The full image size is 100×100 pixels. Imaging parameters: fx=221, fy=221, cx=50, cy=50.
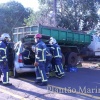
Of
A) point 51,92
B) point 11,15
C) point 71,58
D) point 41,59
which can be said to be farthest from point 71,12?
point 51,92

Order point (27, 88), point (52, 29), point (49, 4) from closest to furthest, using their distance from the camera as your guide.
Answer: point (27, 88), point (52, 29), point (49, 4)

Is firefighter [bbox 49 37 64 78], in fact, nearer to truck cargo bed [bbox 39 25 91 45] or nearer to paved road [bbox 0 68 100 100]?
paved road [bbox 0 68 100 100]

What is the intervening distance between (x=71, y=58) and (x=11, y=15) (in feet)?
73.1

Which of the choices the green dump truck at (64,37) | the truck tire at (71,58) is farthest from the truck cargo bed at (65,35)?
the truck tire at (71,58)

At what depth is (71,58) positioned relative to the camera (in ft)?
42.7

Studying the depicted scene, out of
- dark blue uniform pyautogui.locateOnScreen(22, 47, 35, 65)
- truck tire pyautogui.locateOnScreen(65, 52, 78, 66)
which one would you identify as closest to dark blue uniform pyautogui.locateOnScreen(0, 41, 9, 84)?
dark blue uniform pyautogui.locateOnScreen(22, 47, 35, 65)

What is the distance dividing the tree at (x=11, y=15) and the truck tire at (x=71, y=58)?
758 inches

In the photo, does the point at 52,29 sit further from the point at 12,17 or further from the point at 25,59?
the point at 12,17

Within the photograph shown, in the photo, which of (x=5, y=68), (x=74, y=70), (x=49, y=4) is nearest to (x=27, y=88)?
(x=5, y=68)

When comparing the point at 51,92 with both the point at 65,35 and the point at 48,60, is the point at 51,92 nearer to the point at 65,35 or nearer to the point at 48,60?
the point at 48,60

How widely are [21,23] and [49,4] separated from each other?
281 inches

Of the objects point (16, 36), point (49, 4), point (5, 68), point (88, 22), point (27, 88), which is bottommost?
point (27, 88)

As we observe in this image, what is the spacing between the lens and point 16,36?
1386cm

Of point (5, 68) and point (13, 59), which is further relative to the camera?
point (13, 59)
